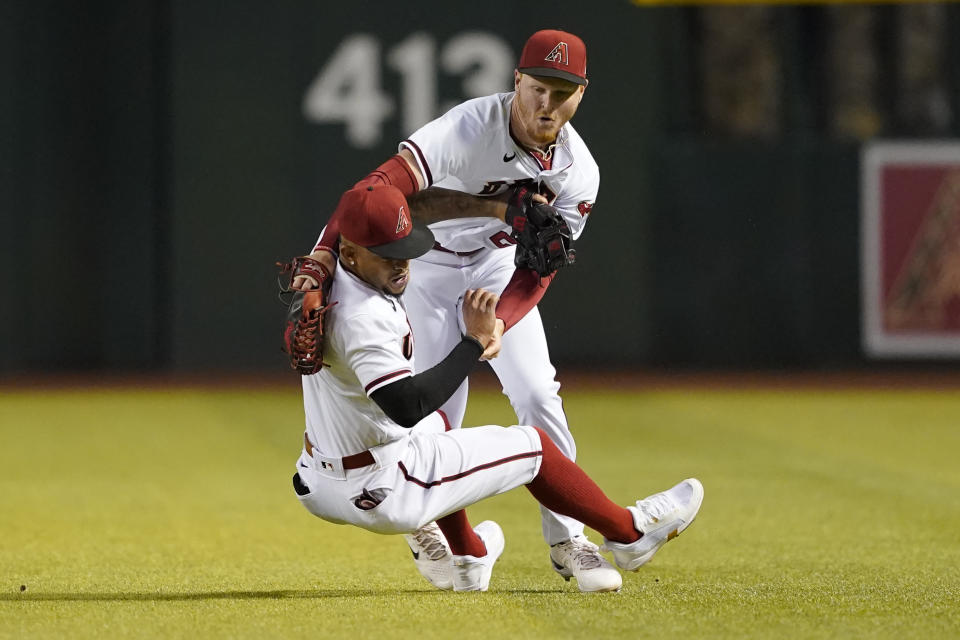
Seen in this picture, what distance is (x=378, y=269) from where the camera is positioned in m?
4.22

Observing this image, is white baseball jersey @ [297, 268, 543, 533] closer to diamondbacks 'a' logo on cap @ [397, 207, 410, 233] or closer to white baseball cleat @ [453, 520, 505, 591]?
diamondbacks 'a' logo on cap @ [397, 207, 410, 233]

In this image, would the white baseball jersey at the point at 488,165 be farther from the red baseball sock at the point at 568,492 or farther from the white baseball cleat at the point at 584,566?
the white baseball cleat at the point at 584,566

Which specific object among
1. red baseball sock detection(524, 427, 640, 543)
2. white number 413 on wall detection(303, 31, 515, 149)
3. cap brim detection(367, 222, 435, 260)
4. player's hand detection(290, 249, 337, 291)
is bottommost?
red baseball sock detection(524, 427, 640, 543)

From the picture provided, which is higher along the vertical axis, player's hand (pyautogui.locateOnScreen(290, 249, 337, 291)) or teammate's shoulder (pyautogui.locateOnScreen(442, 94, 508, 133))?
teammate's shoulder (pyautogui.locateOnScreen(442, 94, 508, 133))

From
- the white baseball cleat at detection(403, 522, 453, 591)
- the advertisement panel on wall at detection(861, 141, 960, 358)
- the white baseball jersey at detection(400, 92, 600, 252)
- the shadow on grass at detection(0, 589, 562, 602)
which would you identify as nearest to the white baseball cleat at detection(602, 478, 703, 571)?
the shadow on grass at detection(0, 589, 562, 602)

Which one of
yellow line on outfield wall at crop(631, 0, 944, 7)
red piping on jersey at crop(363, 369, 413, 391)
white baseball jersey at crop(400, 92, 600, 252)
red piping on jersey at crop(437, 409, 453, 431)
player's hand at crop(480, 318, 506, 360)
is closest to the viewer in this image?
red piping on jersey at crop(363, 369, 413, 391)

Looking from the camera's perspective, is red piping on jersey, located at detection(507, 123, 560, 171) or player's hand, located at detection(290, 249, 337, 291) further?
red piping on jersey, located at detection(507, 123, 560, 171)

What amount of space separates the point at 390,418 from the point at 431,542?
80cm

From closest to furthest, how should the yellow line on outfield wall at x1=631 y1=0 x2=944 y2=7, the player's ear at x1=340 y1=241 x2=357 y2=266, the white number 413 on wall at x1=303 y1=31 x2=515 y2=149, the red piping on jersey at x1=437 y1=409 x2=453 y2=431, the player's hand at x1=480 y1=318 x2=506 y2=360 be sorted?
the player's ear at x1=340 y1=241 x2=357 y2=266 → the player's hand at x1=480 y1=318 x2=506 y2=360 → the red piping on jersey at x1=437 y1=409 x2=453 y2=431 → the yellow line on outfield wall at x1=631 y1=0 x2=944 y2=7 → the white number 413 on wall at x1=303 y1=31 x2=515 y2=149

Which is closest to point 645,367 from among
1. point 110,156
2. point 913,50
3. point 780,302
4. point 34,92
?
point 780,302

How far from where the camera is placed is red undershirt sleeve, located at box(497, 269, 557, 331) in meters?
4.67

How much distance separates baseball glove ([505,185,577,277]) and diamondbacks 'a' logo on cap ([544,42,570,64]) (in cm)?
49

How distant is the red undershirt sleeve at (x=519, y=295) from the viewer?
4.67 metres

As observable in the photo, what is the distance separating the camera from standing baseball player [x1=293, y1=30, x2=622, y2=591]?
15.6 feet
